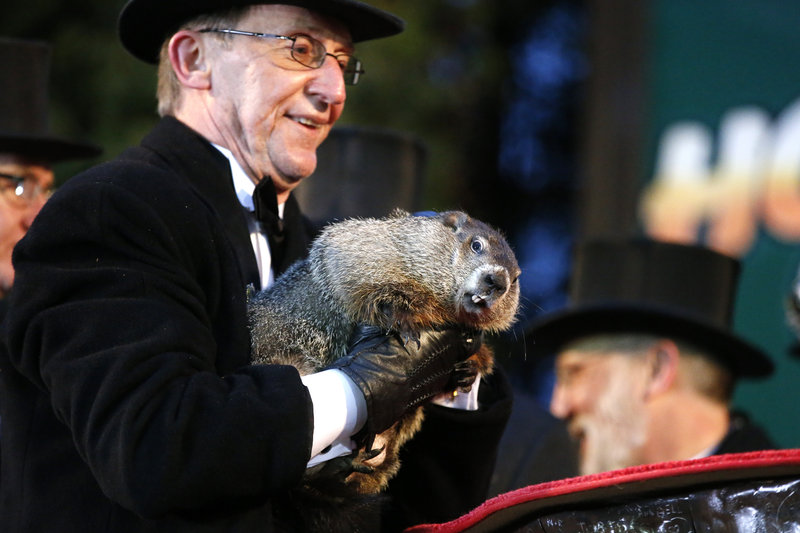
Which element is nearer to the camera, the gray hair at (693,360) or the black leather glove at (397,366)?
the black leather glove at (397,366)

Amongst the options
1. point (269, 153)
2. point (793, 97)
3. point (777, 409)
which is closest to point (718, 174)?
point (793, 97)

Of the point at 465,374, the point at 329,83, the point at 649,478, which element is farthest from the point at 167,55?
the point at 649,478

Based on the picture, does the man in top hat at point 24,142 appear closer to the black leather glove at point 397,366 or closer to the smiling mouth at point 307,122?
the smiling mouth at point 307,122

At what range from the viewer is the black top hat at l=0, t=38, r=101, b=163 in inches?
151

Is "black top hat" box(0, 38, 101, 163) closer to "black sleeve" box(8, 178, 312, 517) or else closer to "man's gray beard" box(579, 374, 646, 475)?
"black sleeve" box(8, 178, 312, 517)

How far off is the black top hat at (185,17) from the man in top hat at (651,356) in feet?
8.19

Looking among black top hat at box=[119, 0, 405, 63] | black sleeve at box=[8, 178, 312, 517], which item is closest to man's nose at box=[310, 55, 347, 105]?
black top hat at box=[119, 0, 405, 63]

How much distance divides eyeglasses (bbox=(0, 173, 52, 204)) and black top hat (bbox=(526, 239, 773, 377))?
2.45 m

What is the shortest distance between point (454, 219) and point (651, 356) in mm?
2699

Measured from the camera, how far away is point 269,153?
8.86 feet

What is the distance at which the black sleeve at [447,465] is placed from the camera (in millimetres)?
2660

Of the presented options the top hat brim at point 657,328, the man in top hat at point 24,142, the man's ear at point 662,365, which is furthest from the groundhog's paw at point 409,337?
the man's ear at point 662,365

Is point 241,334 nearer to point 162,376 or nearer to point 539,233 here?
point 162,376

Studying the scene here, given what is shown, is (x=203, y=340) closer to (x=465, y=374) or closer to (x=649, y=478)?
(x=465, y=374)
